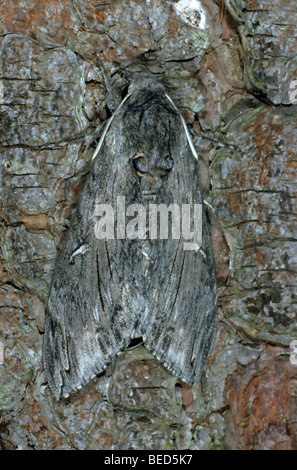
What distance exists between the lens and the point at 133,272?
1.52 m

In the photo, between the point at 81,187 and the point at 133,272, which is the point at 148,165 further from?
the point at 133,272

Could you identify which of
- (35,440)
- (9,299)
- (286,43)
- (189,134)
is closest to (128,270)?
(9,299)

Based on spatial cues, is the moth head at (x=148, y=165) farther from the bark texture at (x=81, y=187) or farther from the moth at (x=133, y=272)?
the bark texture at (x=81, y=187)

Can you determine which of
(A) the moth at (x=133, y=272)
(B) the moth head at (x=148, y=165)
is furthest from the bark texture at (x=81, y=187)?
(B) the moth head at (x=148, y=165)

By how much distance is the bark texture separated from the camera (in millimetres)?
1497

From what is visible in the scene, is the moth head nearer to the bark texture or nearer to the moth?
the moth

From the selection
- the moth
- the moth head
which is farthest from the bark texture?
the moth head

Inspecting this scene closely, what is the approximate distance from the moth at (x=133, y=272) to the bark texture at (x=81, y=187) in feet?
0.25

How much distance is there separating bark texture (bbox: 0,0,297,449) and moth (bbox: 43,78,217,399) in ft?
0.25

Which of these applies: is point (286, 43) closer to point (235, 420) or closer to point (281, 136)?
point (281, 136)

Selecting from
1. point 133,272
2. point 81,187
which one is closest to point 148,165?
point 81,187

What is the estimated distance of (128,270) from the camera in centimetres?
152

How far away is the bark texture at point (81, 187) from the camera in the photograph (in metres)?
1.50

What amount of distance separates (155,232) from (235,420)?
0.70 meters
